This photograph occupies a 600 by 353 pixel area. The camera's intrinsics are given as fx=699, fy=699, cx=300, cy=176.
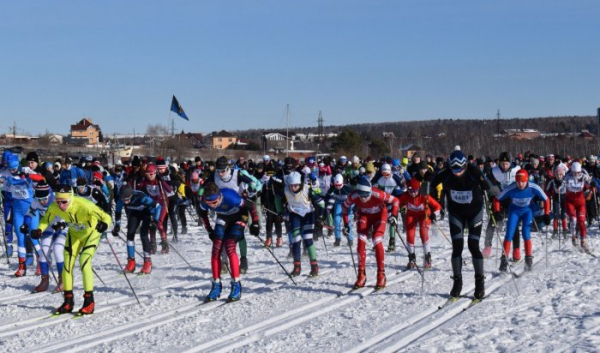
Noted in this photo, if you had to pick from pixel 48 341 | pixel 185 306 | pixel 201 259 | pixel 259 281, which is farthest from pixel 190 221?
pixel 48 341

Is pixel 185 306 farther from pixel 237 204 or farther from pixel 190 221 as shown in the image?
pixel 190 221

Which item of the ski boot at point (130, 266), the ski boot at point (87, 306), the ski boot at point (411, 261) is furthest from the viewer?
the ski boot at point (130, 266)

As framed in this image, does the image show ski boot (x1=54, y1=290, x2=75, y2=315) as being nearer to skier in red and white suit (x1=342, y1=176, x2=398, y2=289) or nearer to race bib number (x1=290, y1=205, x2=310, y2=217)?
skier in red and white suit (x1=342, y1=176, x2=398, y2=289)

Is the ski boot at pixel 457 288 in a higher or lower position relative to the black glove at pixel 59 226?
lower

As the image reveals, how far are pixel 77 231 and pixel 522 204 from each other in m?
7.43

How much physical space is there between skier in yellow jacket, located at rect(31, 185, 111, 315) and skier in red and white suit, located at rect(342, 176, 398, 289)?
380 centimetres

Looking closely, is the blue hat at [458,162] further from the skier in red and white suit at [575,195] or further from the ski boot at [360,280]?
the skier in red and white suit at [575,195]

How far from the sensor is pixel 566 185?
15.5m

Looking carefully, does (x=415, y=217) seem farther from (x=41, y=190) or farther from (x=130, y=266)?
(x=41, y=190)

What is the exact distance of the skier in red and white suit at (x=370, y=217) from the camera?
35.1 feet

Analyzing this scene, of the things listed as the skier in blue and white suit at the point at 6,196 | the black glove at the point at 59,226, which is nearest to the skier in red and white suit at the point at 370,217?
the black glove at the point at 59,226

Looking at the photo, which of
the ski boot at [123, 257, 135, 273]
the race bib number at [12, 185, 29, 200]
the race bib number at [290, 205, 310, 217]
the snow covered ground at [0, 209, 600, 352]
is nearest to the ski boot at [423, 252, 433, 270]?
the snow covered ground at [0, 209, 600, 352]

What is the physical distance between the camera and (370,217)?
1110 centimetres

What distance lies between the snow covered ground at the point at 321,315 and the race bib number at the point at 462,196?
1.38m
